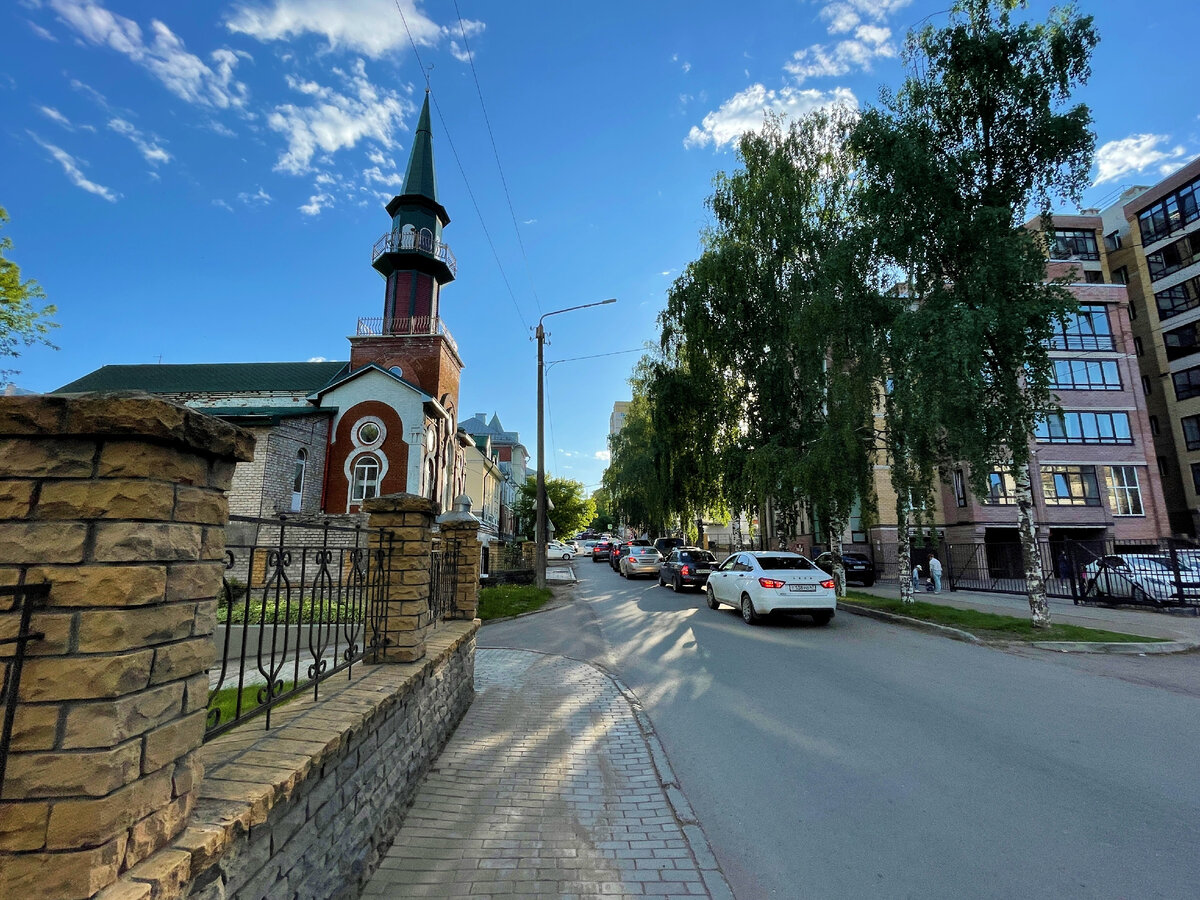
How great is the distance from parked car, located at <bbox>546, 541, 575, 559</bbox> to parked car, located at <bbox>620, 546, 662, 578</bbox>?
1890 centimetres

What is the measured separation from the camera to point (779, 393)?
17.7 m

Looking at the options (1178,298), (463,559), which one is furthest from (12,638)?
Result: (1178,298)

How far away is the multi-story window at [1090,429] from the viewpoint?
3030 cm

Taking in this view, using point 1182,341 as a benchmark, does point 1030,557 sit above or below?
below

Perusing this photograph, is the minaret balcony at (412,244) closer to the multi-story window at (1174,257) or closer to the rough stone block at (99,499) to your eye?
the rough stone block at (99,499)

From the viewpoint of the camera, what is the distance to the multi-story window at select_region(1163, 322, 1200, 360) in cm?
3319

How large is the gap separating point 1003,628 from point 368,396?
22481 mm

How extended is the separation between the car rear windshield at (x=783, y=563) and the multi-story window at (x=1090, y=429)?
25.8 metres

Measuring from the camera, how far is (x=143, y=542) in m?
1.73

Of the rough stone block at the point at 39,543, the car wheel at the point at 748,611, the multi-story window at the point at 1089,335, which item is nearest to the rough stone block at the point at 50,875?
the rough stone block at the point at 39,543

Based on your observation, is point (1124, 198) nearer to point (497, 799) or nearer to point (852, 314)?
point (852, 314)

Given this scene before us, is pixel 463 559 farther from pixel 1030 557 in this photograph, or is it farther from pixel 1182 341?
pixel 1182 341

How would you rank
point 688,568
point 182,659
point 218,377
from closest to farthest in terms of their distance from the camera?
1. point 182,659
2. point 688,568
3. point 218,377

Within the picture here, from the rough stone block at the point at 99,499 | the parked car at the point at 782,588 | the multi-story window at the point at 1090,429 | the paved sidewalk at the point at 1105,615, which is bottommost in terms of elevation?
the paved sidewalk at the point at 1105,615
